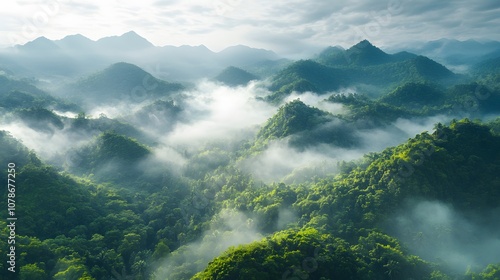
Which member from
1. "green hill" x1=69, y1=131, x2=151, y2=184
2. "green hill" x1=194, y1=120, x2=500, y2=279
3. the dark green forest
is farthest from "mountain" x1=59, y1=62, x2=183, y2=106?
"green hill" x1=194, y1=120, x2=500, y2=279

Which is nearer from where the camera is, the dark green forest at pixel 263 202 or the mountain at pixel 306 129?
the dark green forest at pixel 263 202

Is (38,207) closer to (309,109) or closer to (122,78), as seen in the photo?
(309,109)

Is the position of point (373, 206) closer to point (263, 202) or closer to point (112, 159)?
point (263, 202)

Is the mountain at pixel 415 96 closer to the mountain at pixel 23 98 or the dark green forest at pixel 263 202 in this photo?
the dark green forest at pixel 263 202

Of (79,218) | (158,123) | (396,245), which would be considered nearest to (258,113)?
(158,123)

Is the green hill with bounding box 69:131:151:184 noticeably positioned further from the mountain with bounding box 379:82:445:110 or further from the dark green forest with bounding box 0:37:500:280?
the mountain with bounding box 379:82:445:110

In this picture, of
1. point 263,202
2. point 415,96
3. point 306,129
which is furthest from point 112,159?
point 415,96

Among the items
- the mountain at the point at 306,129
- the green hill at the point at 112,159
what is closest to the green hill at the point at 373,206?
the mountain at the point at 306,129
